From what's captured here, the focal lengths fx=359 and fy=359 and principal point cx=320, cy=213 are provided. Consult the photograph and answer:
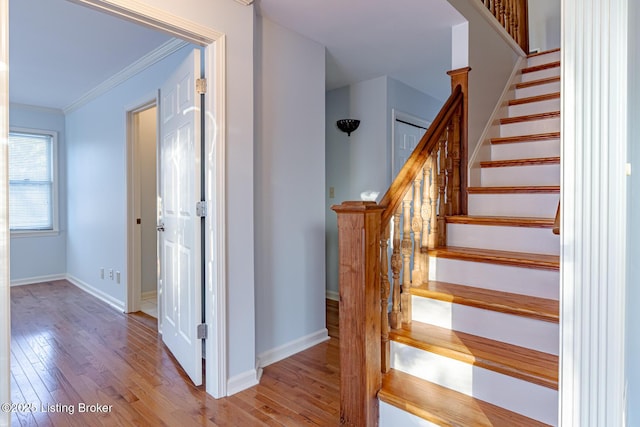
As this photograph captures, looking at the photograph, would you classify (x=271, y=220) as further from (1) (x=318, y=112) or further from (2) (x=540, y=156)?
(2) (x=540, y=156)

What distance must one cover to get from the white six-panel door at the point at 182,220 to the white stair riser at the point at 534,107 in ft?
8.47

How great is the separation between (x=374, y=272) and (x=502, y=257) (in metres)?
0.75

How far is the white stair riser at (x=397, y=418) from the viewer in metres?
1.47

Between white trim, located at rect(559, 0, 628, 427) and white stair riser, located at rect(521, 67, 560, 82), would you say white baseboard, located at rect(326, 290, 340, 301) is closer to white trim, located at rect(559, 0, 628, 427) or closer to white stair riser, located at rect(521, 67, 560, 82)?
white stair riser, located at rect(521, 67, 560, 82)

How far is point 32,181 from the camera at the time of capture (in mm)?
4852

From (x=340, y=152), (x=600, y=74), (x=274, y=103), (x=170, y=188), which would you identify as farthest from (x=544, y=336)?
(x=340, y=152)

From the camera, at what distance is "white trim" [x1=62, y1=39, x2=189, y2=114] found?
2.83 meters

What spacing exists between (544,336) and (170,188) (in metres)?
2.38

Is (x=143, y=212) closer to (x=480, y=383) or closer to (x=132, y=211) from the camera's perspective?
(x=132, y=211)

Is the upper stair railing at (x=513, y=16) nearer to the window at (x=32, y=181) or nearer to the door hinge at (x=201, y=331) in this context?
the door hinge at (x=201, y=331)

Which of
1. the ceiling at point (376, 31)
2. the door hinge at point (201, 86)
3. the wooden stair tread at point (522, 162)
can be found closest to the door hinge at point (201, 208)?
the door hinge at point (201, 86)

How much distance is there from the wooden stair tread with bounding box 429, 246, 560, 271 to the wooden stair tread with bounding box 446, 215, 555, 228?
0.16 m

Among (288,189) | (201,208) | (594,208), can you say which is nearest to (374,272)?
(594,208)

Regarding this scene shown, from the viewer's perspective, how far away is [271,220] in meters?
2.54
